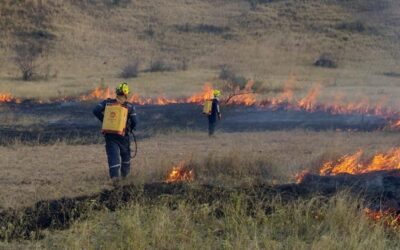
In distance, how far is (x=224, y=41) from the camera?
55094 mm

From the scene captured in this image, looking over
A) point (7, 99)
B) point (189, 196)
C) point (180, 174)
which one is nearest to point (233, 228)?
point (189, 196)

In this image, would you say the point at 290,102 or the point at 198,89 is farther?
the point at 198,89

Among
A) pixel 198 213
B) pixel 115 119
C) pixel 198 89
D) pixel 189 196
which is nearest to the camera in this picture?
pixel 198 213

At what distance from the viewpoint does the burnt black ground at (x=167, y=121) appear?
20.4m

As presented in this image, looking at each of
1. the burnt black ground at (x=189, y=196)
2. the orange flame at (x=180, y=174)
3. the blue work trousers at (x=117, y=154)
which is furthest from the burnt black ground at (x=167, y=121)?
the burnt black ground at (x=189, y=196)

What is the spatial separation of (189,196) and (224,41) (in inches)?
1831

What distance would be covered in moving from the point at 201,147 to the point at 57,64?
33.3 metres

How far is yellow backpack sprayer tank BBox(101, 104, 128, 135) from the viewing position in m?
11.2

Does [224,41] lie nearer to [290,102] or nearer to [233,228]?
[290,102]

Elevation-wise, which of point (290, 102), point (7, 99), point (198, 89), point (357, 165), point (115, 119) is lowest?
point (7, 99)

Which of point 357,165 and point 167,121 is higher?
point 357,165

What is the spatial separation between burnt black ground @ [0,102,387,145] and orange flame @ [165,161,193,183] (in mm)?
7067

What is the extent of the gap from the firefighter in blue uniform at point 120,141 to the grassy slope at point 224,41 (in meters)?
26.0

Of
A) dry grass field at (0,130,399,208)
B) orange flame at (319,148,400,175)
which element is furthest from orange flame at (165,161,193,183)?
orange flame at (319,148,400,175)
